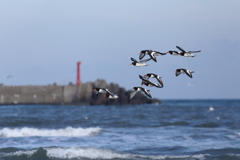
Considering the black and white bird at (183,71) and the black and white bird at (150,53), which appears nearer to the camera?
the black and white bird at (150,53)

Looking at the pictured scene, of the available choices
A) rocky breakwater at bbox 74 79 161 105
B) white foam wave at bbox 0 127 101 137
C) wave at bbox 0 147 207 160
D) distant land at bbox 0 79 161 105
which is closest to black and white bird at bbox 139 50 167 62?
wave at bbox 0 147 207 160

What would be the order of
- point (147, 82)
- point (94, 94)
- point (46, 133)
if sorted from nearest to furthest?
point (147, 82)
point (46, 133)
point (94, 94)

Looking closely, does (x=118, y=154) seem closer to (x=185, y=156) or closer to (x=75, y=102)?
(x=185, y=156)

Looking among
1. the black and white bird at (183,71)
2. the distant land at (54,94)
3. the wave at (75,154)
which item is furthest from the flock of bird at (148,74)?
the distant land at (54,94)

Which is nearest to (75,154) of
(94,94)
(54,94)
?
(94,94)

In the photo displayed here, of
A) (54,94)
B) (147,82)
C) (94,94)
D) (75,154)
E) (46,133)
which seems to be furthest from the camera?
(54,94)

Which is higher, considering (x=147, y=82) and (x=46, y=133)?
(x=147, y=82)

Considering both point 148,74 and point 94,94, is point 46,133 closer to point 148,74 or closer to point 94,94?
point 148,74

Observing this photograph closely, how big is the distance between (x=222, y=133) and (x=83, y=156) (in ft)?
35.1

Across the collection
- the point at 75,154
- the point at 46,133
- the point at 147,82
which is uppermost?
the point at 147,82

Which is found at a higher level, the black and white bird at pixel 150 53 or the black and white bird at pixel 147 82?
the black and white bird at pixel 150 53

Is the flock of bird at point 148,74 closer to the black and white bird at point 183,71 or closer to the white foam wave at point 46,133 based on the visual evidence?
the black and white bird at point 183,71

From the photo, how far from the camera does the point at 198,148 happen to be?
1873cm

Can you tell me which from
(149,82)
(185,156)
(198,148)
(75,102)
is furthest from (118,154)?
(75,102)
